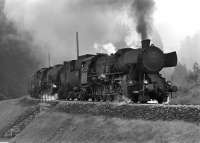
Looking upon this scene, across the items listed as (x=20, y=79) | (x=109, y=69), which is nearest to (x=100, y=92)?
(x=109, y=69)

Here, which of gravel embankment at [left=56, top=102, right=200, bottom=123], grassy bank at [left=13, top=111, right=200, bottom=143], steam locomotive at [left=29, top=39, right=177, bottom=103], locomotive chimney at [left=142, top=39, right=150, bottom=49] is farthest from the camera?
locomotive chimney at [left=142, top=39, right=150, bottom=49]

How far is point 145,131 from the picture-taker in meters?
18.4

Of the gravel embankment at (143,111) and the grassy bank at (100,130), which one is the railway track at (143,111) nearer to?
the gravel embankment at (143,111)

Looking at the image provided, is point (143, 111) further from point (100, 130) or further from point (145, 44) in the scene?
point (145, 44)

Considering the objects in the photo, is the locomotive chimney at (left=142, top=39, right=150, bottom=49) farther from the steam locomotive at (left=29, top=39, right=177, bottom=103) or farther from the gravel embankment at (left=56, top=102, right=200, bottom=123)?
the gravel embankment at (left=56, top=102, right=200, bottom=123)

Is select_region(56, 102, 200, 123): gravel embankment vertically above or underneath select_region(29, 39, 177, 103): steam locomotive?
underneath

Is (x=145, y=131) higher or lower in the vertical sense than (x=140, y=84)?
lower

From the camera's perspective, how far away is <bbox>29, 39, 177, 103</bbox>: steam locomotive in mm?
26172

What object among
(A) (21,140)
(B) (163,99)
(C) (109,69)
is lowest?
(A) (21,140)

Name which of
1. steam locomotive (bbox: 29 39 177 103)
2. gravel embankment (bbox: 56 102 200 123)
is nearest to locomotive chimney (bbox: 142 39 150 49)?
steam locomotive (bbox: 29 39 177 103)

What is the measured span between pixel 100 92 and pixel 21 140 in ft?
23.3

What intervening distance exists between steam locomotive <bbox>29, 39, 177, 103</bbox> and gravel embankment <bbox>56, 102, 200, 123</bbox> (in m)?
2.36

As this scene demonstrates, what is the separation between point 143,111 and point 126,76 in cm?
638

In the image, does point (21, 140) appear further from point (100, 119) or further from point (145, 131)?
point (145, 131)
